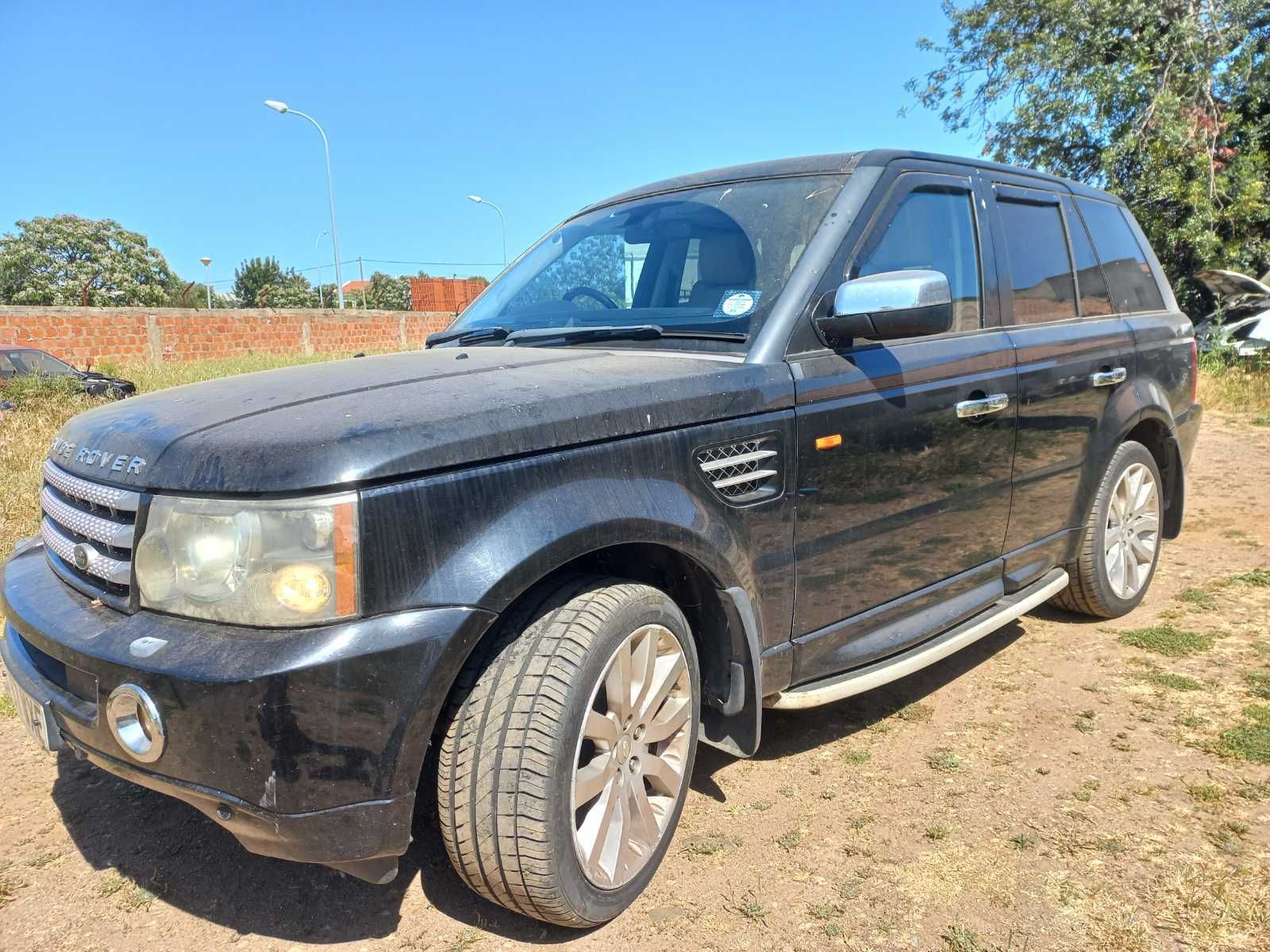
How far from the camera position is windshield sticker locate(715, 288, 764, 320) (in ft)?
8.71

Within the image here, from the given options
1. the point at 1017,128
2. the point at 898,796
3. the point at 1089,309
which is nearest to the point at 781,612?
the point at 898,796

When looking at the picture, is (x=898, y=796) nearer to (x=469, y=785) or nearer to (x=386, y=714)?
(x=469, y=785)

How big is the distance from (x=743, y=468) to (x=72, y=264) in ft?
219

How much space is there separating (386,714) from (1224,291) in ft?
49.9

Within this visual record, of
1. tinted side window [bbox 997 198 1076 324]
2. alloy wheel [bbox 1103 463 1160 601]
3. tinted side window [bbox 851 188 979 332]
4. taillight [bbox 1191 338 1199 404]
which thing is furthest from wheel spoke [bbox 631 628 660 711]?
taillight [bbox 1191 338 1199 404]

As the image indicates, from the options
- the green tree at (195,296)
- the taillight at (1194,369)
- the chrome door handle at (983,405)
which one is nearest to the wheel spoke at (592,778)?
the chrome door handle at (983,405)

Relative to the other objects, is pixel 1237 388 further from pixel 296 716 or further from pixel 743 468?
pixel 296 716

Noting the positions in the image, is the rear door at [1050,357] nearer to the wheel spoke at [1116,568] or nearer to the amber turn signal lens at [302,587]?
the wheel spoke at [1116,568]

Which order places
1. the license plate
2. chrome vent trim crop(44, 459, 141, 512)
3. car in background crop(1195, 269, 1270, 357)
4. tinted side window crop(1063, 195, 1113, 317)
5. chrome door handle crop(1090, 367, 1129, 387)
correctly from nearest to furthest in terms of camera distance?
chrome vent trim crop(44, 459, 141, 512)
the license plate
chrome door handle crop(1090, 367, 1129, 387)
tinted side window crop(1063, 195, 1113, 317)
car in background crop(1195, 269, 1270, 357)

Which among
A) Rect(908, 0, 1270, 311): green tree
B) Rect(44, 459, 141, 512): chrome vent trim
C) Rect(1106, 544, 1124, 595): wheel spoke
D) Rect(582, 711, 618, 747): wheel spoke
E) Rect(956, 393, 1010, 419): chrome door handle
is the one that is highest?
Rect(908, 0, 1270, 311): green tree

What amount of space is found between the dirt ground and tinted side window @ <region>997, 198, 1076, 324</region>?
1.50 meters

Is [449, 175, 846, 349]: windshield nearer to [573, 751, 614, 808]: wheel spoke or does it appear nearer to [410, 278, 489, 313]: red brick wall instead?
[573, 751, 614, 808]: wheel spoke

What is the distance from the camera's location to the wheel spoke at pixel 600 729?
81.2 inches

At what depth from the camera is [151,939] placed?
2178 millimetres
